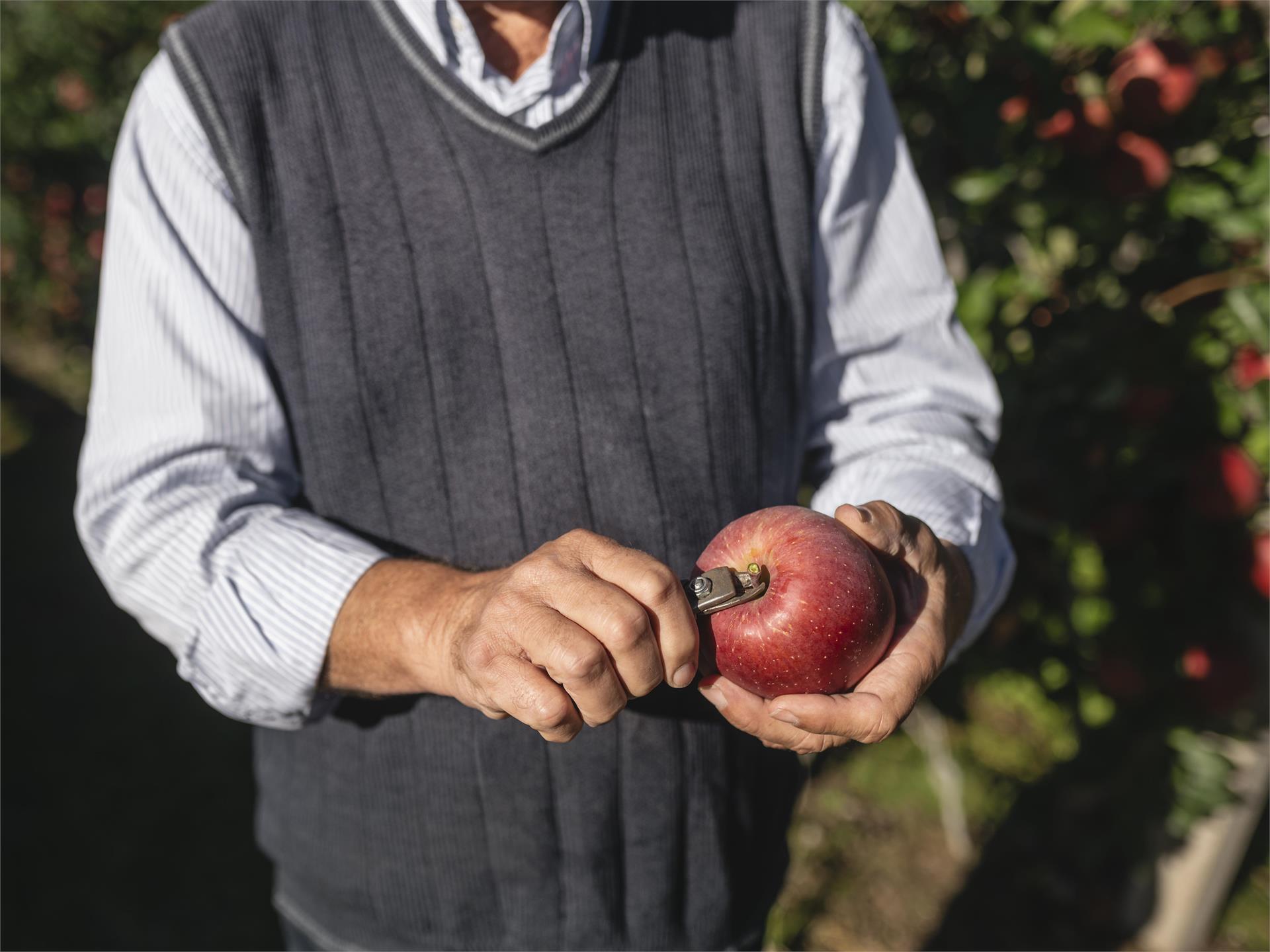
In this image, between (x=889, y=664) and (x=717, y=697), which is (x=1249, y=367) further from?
(x=717, y=697)

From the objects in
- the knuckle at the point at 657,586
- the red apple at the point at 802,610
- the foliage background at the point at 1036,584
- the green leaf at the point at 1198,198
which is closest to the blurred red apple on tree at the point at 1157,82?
the foliage background at the point at 1036,584

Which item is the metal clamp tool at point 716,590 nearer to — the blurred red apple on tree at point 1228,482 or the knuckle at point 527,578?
the knuckle at point 527,578

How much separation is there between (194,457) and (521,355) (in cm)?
45

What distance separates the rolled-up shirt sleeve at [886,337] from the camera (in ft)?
4.49

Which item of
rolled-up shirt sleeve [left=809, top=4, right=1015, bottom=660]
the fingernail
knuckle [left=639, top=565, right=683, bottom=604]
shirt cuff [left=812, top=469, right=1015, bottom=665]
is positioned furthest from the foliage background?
knuckle [left=639, top=565, right=683, bottom=604]

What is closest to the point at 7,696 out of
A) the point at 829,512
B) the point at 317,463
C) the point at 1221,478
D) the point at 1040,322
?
the point at 317,463

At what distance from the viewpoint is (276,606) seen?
116cm

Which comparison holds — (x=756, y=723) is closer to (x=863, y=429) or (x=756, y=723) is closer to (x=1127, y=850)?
(x=863, y=429)

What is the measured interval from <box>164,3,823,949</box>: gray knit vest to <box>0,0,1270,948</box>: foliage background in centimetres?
78

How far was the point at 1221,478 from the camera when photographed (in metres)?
1.98

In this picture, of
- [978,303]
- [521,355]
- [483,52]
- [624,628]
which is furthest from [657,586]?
[978,303]

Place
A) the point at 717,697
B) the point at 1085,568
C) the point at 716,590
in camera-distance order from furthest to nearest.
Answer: the point at 1085,568, the point at 717,697, the point at 716,590

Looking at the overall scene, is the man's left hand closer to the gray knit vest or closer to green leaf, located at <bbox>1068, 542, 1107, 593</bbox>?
the gray knit vest

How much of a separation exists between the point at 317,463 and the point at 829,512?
0.76 metres
